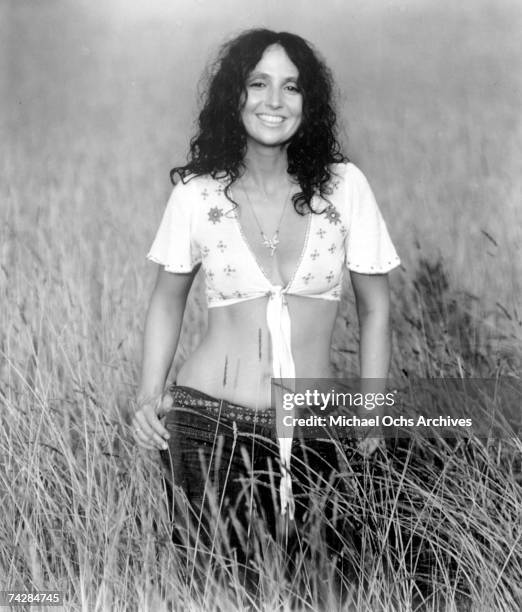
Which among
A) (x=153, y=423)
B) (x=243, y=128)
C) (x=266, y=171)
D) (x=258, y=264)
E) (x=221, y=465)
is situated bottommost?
(x=221, y=465)

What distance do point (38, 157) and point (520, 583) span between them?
3.62 meters

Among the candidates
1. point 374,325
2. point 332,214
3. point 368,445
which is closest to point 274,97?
point 332,214

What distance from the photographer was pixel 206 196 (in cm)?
263

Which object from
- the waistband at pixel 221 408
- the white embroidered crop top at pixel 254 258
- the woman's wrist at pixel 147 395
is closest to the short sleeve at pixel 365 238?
the white embroidered crop top at pixel 254 258

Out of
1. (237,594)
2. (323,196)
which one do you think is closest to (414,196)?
(323,196)

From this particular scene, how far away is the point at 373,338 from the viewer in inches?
103

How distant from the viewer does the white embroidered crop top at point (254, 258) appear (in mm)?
2574

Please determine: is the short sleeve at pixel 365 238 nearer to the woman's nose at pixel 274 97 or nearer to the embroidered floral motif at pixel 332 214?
the embroidered floral motif at pixel 332 214

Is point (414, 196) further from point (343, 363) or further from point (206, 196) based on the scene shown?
point (206, 196)

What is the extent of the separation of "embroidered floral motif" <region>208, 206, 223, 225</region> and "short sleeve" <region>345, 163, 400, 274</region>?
0.33 m

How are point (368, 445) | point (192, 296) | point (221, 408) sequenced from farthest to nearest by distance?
point (192, 296) < point (368, 445) < point (221, 408)

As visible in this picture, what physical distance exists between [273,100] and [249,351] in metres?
0.64

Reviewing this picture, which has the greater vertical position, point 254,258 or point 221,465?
point 254,258

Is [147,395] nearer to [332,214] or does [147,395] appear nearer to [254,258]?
[254,258]
